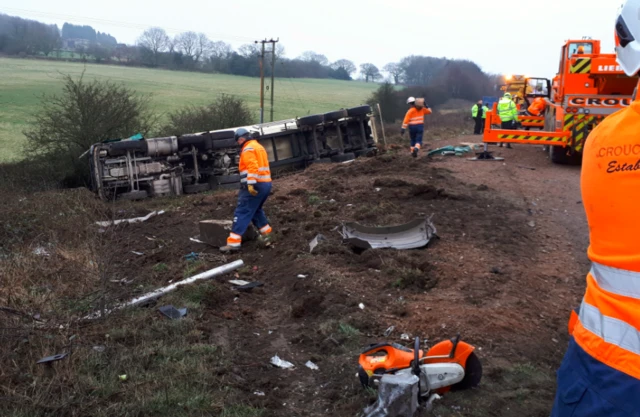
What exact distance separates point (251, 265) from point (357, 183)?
16.9 feet

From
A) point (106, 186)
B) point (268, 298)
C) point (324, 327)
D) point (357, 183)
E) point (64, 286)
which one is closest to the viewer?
point (324, 327)

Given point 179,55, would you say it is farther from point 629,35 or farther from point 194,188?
point 629,35

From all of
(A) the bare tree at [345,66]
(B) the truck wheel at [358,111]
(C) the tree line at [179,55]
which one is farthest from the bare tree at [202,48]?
(B) the truck wheel at [358,111]

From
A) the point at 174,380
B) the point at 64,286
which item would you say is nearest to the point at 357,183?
the point at 64,286

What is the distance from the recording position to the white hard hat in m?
1.80

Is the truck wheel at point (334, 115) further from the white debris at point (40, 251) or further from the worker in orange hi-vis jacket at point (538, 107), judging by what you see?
the white debris at point (40, 251)

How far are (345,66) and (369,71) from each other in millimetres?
3549

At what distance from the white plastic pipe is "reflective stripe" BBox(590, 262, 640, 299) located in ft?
14.5

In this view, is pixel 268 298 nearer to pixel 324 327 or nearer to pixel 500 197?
pixel 324 327

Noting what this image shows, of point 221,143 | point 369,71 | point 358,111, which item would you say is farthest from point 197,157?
point 369,71

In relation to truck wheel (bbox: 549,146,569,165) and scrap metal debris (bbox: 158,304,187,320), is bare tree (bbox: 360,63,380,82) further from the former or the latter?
scrap metal debris (bbox: 158,304,187,320)

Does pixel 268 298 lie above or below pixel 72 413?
below

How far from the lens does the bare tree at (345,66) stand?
280 feet

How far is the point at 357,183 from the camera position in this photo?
1279 centimetres
